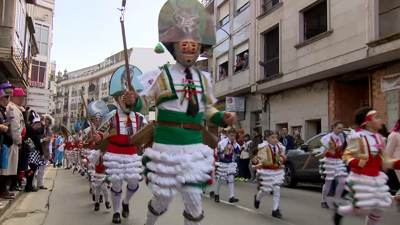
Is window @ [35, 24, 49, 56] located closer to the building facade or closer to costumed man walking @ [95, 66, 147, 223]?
the building facade

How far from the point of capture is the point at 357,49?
46.9 ft

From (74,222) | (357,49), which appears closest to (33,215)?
(74,222)

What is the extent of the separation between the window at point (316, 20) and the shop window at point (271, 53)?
8.75 feet

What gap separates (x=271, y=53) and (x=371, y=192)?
1780 cm

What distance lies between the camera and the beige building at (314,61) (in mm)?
13914

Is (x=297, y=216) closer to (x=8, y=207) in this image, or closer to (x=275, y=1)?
(x=8, y=207)

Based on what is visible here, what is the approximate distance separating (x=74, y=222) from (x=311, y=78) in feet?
44.3

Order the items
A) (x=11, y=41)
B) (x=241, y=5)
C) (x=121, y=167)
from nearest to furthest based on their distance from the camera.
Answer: (x=121, y=167)
(x=11, y=41)
(x=241, y=5)

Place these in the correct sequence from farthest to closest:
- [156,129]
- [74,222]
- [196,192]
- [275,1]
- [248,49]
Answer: [248,49] → [275,1] → [74,222] → [156,129] → [196,192]

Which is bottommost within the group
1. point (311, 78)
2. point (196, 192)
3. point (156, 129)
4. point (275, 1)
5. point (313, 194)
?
point (313, 194)

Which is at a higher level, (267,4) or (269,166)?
(267,4)

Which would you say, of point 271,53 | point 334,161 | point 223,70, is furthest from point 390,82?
point 223,70

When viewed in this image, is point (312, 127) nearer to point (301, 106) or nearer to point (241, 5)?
point (301, 106)

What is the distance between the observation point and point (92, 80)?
85.5 metres
